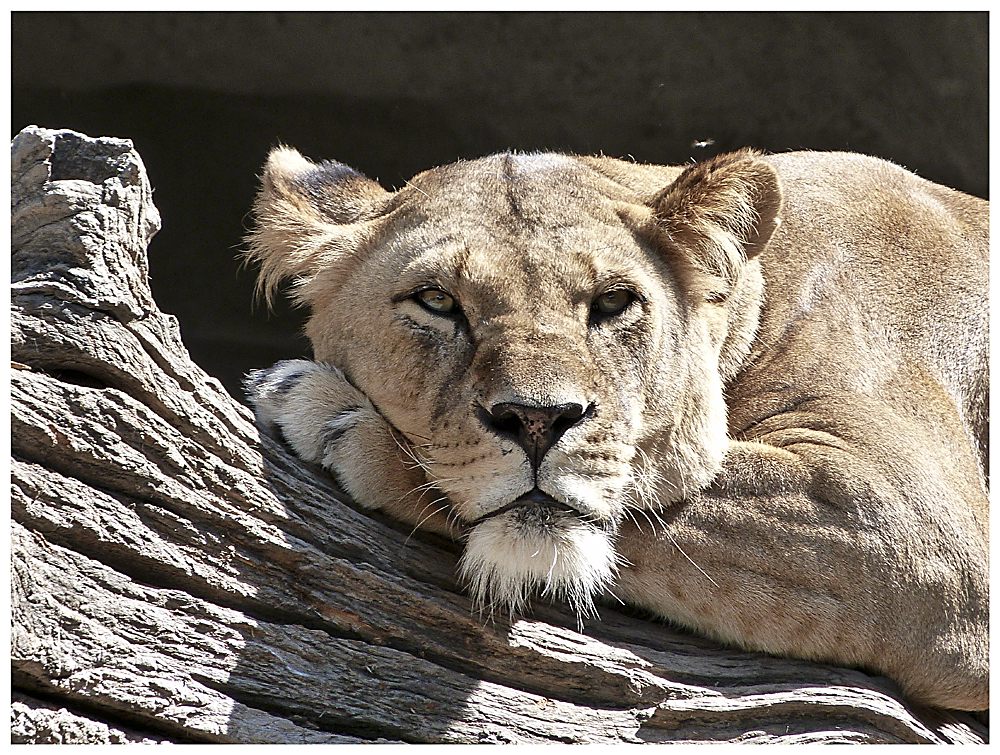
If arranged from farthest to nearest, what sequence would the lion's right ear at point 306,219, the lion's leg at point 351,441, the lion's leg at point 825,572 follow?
1. the lion's right ear at point 306,219
2. the lion's leg at point 825,572
3. the lion's leg at point 351,441

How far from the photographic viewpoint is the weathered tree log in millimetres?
2221

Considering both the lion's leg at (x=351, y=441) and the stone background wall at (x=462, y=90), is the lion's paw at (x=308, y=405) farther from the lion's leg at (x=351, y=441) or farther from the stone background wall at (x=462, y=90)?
the stone background wall at (x=462, y=90)

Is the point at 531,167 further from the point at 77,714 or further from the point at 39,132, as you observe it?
the point at 77,714

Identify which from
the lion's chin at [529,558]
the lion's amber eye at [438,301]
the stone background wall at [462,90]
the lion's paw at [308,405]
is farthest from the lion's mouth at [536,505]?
the stone background wall at [462,90]

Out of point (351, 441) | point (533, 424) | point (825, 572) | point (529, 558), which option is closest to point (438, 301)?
point (351, 441)

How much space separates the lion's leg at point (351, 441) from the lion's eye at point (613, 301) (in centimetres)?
67

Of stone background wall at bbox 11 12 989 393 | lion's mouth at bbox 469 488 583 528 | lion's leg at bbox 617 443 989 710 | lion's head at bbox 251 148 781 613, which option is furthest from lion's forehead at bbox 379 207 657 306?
stone background wall at bbox 11 12 989 393

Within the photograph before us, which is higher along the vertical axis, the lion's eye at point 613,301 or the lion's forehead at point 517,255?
the lion's forehead at point 517,255

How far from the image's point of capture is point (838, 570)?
282cm

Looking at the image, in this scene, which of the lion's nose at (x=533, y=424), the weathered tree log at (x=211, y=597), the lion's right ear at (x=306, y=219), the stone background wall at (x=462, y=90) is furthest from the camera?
the stone background wall at (x=462, y=90)

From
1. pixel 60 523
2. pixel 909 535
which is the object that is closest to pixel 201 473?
pixel 60 523

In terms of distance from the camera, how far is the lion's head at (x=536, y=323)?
2492mm

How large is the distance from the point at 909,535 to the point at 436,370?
1.45 m

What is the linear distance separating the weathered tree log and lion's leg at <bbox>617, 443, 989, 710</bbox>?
4.5 inches
